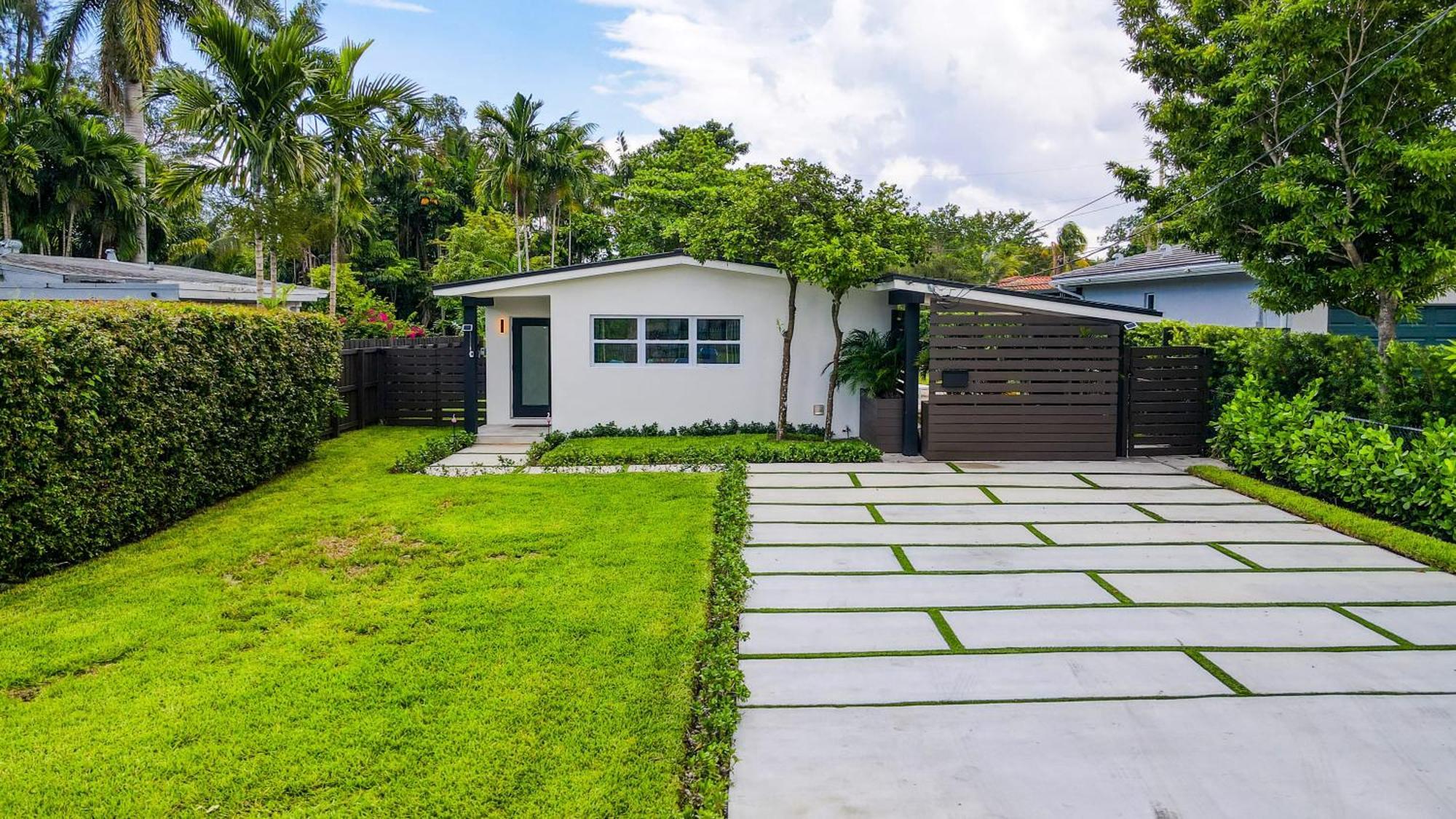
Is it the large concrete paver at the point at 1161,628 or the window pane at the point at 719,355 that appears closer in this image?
the large concrete paver at the point at 1161,628

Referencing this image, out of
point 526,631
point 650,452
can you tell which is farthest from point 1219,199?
point 526,631

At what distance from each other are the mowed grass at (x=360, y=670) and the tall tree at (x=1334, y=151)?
20.2 feet

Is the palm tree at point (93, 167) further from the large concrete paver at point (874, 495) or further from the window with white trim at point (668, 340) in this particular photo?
the large concrete paver at point (874, 495)

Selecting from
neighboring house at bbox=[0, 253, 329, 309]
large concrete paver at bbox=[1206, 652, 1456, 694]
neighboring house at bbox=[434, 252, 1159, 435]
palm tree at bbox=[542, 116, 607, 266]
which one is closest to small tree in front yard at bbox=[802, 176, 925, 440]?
neighboring house at bbox=[434, 252, 1159, 435]

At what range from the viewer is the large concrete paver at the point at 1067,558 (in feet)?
19.4

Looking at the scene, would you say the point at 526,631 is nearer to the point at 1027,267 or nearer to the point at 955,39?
the point at 955,39

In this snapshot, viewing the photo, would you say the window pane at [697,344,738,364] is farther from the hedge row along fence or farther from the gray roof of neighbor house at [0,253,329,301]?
the gray roof of neighbor house at [0,253,329,301]

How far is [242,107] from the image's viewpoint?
10.7 metres

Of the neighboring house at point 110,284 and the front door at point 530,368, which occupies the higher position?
the neighboring house at point 110,284

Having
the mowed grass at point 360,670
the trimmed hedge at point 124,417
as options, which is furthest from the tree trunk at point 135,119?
the mowed grass at point 360,670

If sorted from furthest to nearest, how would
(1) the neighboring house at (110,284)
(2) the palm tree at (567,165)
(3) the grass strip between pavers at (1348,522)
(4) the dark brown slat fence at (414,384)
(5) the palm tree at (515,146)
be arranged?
(2) the palm tree at (567,165) → (5) the palm tree at (515,146) → (4) the dark brown slat fence at (414,384) → (1) the neighboring house at (110,284) → (3) the grass strip between pavers at (1348,522)

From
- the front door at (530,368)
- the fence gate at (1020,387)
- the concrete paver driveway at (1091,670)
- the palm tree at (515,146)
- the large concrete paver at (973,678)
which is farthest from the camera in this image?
the palm tree at (515,146)

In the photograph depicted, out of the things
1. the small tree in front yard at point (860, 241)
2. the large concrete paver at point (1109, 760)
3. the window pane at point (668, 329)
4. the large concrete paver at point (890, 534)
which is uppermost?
the small tree in front yard at point (860, 241)

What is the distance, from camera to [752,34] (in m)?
15.7
